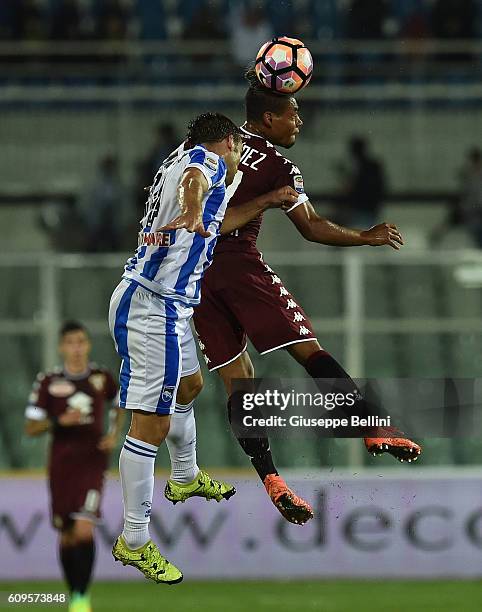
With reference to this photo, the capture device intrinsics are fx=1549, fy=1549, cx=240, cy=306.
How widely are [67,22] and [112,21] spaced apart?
64cm

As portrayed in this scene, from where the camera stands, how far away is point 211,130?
20.6 feet

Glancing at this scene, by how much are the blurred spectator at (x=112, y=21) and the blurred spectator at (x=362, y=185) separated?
10.5 ft

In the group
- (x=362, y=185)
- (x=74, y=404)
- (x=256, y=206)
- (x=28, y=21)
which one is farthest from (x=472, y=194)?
(x=256, y=206)

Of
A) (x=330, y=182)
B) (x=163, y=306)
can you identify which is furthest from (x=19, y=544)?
(x=163, y=306)

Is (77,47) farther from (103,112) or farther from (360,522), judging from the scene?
(360,522)

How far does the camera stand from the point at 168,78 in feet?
44.5

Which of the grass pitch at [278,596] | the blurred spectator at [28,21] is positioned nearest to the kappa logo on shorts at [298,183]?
the grass pitch at [278,596]

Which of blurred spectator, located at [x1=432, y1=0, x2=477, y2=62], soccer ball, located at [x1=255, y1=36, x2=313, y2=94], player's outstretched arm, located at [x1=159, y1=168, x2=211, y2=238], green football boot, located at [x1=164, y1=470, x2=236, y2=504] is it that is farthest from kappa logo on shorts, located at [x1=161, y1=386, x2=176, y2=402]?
blurred spectator, located at [x1=432, y1=0, x2=477, y2=62]

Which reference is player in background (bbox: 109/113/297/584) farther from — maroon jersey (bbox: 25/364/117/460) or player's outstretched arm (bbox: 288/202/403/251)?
maroon jersey (bbox: 25/364/117/460)

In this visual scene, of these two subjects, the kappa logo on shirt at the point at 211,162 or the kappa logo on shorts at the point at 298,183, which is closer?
the kappa logo on shirt at the point at 211,162

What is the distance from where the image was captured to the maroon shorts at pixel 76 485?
1238 cm

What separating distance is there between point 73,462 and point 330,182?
10.3 ft

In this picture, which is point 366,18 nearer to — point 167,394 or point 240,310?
point 240,310

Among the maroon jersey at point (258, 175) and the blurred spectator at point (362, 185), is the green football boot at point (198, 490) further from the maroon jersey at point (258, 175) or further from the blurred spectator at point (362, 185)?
the blurred spectator at point (362, 185)
